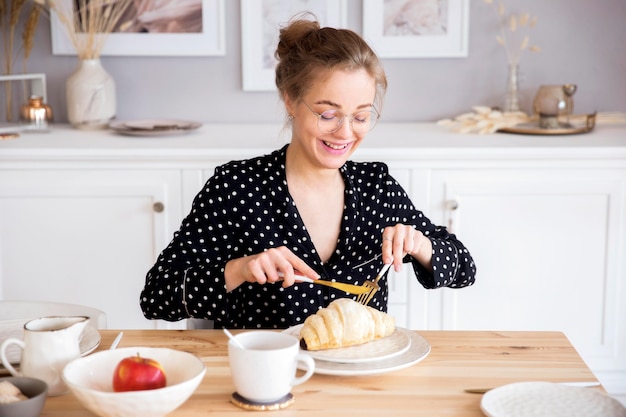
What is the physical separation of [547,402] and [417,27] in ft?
6.64

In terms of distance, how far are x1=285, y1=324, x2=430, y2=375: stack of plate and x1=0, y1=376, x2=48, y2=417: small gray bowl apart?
418 mm

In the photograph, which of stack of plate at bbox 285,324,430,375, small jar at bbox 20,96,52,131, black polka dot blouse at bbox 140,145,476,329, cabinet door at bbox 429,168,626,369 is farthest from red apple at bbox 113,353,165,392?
small jar at bbox 20,96,52,131

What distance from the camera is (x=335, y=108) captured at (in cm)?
174

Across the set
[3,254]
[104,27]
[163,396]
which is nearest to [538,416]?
[163,396]

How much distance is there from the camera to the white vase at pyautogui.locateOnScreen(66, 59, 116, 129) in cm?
292

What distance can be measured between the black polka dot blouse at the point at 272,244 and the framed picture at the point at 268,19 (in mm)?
1201

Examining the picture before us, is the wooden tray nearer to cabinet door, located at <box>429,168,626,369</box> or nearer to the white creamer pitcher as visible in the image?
cabinet door, located at <box>429,168,626,369</box>

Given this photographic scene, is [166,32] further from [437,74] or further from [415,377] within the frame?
[415,377]

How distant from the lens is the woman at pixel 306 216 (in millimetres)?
1741

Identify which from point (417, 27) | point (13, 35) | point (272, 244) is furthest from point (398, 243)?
point (13, 35)

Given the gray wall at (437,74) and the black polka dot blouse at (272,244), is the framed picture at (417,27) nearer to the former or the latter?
the gray wall at (437,74)

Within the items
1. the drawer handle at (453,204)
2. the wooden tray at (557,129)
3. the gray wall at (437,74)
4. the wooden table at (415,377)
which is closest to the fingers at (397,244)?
the wooden table at (415,377)

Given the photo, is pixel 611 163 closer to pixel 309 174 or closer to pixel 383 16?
pixel 383 16

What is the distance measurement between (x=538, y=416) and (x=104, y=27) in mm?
2295
